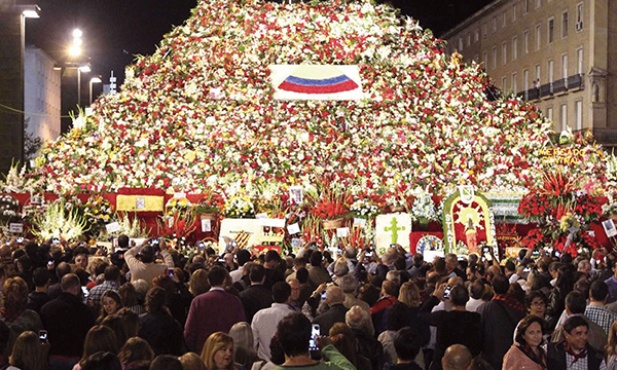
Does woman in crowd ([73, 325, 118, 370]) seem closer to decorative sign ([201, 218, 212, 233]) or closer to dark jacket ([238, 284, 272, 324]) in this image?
dark jacket ([238, 284, 272, 324])

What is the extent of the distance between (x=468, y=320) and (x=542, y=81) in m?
69.4

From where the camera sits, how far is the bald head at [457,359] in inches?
343

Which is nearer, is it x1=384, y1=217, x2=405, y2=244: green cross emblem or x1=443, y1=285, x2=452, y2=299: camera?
x1=443, y1=285, x2=452, y2=299: camera

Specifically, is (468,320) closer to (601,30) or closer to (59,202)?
(59,202)

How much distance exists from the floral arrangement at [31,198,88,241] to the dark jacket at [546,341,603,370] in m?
19.0

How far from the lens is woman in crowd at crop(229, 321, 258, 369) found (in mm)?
10344

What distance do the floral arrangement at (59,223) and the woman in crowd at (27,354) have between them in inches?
765

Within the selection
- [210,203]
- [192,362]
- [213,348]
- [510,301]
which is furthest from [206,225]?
[192,362]

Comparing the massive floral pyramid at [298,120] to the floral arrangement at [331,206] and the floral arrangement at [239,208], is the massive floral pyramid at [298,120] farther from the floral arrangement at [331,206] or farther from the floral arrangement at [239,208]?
the floral arrangement at [239,208]

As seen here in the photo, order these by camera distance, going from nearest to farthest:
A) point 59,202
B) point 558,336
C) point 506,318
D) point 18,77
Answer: point 558,336 → point 506,318 → point 59,202 → point 18,77

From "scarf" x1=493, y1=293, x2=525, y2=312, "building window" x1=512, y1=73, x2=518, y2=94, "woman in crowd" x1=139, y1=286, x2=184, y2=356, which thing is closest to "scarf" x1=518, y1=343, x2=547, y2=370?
"scarf" x1=493, y1=293, x2=525, y2=312

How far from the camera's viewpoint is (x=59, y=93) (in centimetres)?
9619

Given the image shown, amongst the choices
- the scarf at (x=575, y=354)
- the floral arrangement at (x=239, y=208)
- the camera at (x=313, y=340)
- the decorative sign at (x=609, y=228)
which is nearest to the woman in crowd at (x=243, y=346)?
the camera at (x=313, y=340)

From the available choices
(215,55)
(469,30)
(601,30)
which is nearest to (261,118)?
(215,55)
